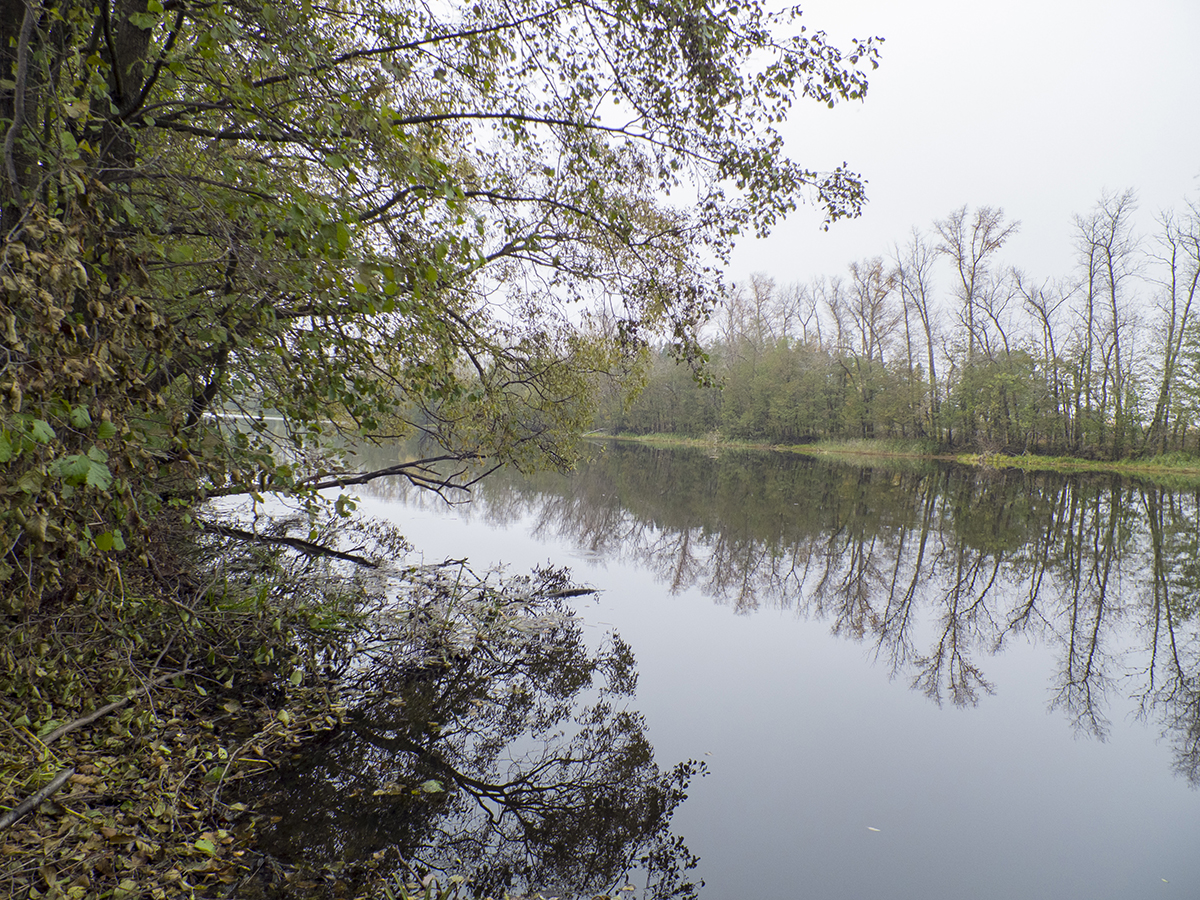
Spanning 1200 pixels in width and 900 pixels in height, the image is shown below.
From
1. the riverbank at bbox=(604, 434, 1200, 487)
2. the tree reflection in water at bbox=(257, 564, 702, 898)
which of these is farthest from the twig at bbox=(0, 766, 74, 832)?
the riverbank at bbox=(604, 434, 1200, 487)

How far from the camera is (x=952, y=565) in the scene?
10773mm

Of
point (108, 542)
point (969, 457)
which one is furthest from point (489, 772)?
point (969, 457)

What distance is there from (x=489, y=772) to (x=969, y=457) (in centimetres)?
4009

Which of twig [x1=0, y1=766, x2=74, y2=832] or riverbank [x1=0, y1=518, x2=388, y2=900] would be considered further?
riverbank [x1=0, y1=518, x2=388, y2=900]

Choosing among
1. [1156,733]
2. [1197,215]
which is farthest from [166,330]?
[1197,215]

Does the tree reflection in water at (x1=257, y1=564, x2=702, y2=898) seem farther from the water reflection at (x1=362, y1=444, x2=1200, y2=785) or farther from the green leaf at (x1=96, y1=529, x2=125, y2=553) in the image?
the water reflection at (x1=362, y1=444, x2=1200, y2=785)

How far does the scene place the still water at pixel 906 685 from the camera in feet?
12.8

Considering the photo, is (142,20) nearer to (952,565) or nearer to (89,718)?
(89,718)

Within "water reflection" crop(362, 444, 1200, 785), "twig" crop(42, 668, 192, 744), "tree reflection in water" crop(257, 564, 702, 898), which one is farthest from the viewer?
"water reflection" crop(362, 444, 1200, 785)

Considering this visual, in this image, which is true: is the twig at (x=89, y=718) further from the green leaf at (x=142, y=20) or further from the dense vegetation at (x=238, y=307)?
the green leaf at (x=142, y=20)

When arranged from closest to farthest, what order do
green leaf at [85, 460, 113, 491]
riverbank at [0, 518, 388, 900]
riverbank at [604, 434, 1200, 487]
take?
green leaf at [85, 460, 113, 491] < riverbank at [0, 518, 388, 900] < riverbank at [604, 434, 1200, 487]

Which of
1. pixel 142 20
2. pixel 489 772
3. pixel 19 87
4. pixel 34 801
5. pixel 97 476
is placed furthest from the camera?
pixel 489 772

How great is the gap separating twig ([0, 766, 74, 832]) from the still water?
10.5 feet

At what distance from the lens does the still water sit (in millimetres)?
3916
